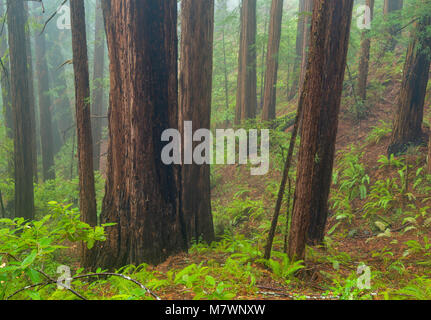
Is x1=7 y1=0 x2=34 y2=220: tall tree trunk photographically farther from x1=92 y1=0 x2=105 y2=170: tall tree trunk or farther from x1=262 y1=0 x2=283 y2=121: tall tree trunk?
x1=262 y1=0 x2=283 y2=121: tall tree trunk

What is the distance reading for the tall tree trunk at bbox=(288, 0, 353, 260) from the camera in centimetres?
410

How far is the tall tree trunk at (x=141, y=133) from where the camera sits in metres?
4.75

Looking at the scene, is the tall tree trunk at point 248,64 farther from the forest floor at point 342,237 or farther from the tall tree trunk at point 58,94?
the tall tree trunk at point 58,94

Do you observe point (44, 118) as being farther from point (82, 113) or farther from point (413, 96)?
point (413, 96)

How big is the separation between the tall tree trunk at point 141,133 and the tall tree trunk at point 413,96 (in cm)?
690

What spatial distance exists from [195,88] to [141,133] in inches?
90.2

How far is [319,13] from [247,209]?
683 centimetres

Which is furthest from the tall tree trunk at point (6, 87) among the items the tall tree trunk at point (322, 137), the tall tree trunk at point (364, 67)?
the tall tree trunk at point (364, 67)

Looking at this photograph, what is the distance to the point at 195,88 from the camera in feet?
22.0

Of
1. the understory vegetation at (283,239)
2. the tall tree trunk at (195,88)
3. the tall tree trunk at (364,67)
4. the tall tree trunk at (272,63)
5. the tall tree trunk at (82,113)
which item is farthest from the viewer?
the tall tree trunk at (272,63)

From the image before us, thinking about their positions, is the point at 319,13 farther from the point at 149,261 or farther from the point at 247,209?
the point at 247,209

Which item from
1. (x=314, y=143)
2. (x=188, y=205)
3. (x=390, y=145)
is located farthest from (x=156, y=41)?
(x=390, y=145)

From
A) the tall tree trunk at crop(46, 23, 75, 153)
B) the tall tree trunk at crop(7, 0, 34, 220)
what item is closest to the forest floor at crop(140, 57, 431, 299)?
the tall tree trunk at crop(7, 0, 34, 220)

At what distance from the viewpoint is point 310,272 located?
4.32 m
